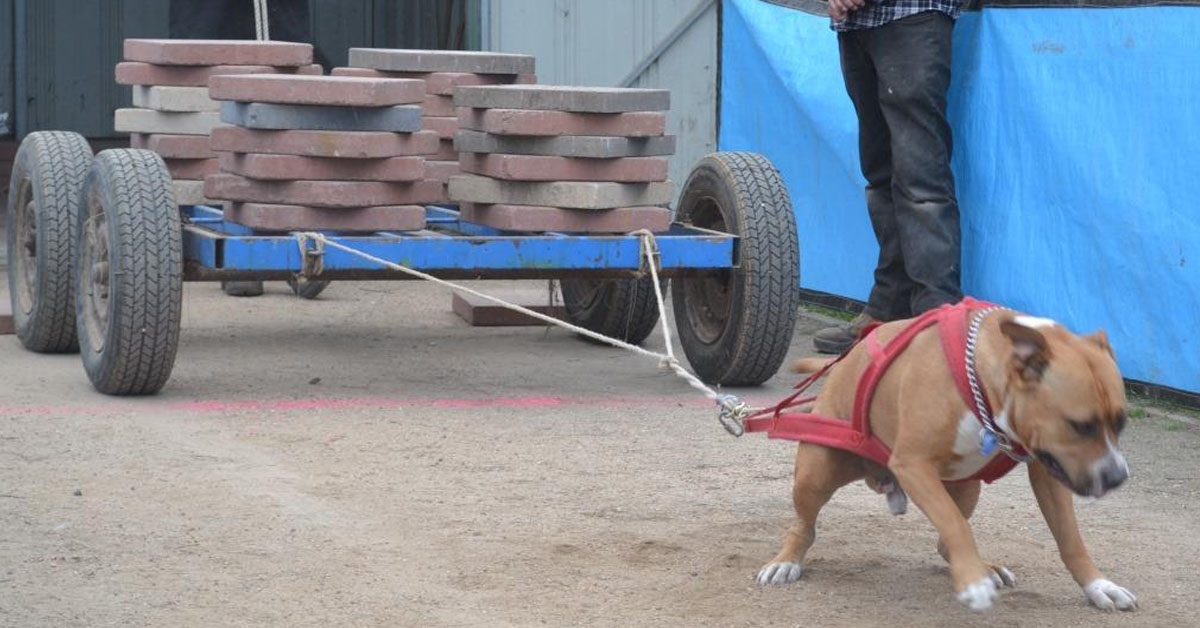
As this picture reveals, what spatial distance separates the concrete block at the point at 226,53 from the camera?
23.9ft

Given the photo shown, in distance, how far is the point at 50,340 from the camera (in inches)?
296

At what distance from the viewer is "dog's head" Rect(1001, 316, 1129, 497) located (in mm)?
3717

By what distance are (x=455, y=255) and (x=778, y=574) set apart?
2404mm

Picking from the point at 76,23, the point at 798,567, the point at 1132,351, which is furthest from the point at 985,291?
the point at 76,23

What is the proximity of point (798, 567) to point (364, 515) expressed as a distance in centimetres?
132

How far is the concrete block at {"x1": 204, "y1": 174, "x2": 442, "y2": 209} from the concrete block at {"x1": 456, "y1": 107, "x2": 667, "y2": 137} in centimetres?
37

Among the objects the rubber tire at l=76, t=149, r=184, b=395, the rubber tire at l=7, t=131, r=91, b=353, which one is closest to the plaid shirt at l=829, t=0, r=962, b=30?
the rubber tire at l=76, t=149, r=184, b=395

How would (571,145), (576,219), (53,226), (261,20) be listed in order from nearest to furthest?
(571,145), (576,219), (53,226), (261,20)

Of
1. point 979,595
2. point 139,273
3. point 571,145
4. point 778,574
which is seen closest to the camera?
point 979,595

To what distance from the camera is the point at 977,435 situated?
3986mm

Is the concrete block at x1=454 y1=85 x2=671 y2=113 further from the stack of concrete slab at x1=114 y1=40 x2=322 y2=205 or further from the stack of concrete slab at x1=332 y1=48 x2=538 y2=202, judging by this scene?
the stack of concrete slab at x1=114 y1=40 x2=322 y2=205

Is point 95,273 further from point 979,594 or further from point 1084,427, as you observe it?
point 1084,427

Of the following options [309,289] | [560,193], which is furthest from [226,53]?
[309,289]

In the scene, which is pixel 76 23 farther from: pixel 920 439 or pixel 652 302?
pixel 920 439
